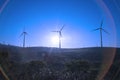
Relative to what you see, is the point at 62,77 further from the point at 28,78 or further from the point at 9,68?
the point at 9,68

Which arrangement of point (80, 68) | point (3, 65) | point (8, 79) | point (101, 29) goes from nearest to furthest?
1. point (8, 79)
2. point (3, 65)
3. point (80, 68)
4. point (101, 29)

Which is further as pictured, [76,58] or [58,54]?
[58,54]

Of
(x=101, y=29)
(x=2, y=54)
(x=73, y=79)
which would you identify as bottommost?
(x=73, y=79)

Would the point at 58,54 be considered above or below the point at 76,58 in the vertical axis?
above

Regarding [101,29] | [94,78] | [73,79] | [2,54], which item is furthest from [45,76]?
[101,29]

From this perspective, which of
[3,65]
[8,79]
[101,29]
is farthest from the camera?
[101,29]

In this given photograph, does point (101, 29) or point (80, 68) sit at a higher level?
point (101, 29)

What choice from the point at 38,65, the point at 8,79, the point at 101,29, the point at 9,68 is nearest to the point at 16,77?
the point at 8,79

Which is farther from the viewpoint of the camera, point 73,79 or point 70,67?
point 70,67

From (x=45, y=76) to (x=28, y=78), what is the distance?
2.20 meters

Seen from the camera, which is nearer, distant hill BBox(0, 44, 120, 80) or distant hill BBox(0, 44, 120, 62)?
distant hill BBox(0, 44, 120, 80)

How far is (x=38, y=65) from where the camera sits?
50.2 m

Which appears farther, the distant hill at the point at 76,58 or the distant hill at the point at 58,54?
the distant hill at the point at 58,54

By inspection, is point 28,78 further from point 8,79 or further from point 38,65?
point 38,65
